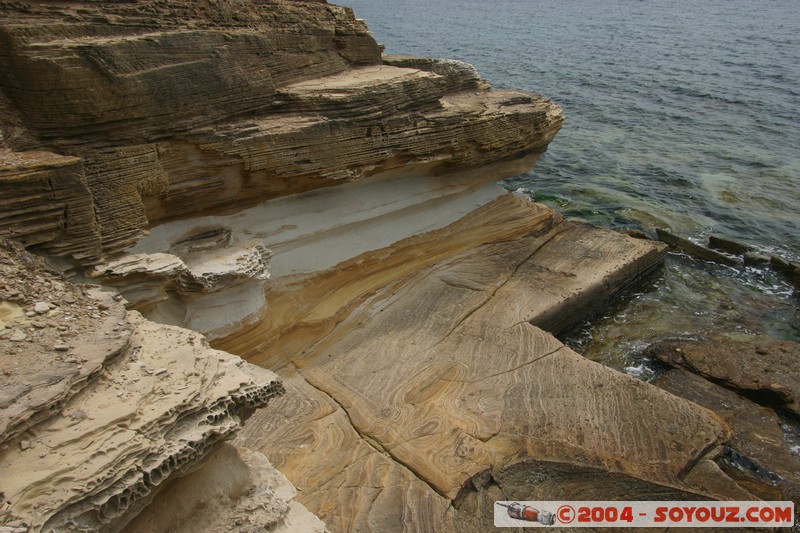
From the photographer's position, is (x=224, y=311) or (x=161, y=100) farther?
(x=224, y=311)

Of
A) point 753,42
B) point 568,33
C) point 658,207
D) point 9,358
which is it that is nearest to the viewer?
point 9,358

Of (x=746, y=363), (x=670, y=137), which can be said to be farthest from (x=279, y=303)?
(x=670, y=137)

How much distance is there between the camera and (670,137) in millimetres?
13562

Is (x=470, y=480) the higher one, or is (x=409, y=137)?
(x=409, y=137)

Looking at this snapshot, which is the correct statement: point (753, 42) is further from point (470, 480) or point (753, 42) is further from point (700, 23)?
point (470, 480)

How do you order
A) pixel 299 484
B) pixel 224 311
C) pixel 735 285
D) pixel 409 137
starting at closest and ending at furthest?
pixel 299 484, pixel 224 311, pixel 409 137, pixel 735 285

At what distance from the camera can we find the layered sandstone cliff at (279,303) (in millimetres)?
3254

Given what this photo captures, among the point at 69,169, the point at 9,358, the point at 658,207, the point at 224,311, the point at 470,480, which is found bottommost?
the point at 658,207

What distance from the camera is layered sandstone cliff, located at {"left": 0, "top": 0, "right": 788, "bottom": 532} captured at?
3254 millimetres

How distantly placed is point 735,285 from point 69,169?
313 inches

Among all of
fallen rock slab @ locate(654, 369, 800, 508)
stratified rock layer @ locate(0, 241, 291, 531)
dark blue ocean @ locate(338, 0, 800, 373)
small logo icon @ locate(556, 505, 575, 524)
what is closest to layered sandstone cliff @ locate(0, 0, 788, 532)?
stratified rock layer @ locate(0, 241, 291, 531)

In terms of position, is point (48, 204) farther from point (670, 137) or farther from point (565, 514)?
point (670, 137)

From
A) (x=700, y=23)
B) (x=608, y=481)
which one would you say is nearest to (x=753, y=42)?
(x=700, y=23)

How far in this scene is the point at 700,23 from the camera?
24297mm
